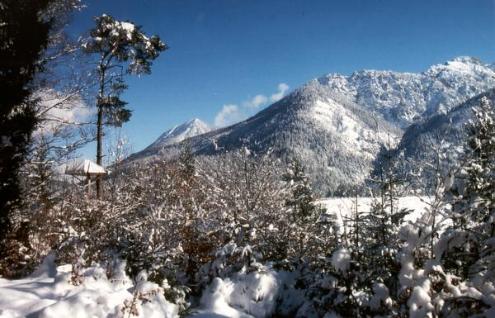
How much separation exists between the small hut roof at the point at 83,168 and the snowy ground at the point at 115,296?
549 cm

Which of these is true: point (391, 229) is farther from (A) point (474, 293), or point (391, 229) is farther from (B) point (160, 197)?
(B) point (160, 197)

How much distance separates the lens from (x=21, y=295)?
6793 millimetres

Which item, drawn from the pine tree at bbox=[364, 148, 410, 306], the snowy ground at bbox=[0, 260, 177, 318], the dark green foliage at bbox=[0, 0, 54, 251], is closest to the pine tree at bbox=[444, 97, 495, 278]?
the pine tree at bbox=[364, 148, 410, 306]

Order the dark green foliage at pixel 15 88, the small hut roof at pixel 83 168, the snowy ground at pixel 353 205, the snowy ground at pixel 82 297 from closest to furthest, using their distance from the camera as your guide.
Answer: the snowy ground at pixel 82 297 < the snowy ground at pixel 353 205 < the dark green foliage at pixel 15 88 < the small hut roof at pixel 83 168

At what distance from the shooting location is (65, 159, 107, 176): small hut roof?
13.8 m

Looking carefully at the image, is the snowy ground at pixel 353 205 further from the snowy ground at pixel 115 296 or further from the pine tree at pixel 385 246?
the snowy ground at pixel 115 296

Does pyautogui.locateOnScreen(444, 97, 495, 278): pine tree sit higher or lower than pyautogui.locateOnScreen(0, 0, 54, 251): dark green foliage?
lower

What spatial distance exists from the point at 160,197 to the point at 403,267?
32.0 ft

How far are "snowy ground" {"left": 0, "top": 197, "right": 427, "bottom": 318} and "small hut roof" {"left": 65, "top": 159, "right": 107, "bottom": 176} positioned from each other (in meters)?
5.49

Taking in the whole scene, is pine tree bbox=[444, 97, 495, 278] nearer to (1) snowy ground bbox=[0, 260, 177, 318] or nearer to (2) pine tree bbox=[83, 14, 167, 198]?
(1) snowy ground bbox=[0, 260, 177, 318]

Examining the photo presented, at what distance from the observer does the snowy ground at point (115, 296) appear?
20.6ft

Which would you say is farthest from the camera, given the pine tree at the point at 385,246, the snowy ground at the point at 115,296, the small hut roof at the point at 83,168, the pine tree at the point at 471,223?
the small hut roof at the point at 83,168

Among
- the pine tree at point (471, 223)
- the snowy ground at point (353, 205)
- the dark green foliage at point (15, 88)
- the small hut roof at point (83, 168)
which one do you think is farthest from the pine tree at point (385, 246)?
the small hut roof at point (83, 168)

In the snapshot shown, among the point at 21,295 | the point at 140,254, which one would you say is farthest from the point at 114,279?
the point at 21,295
